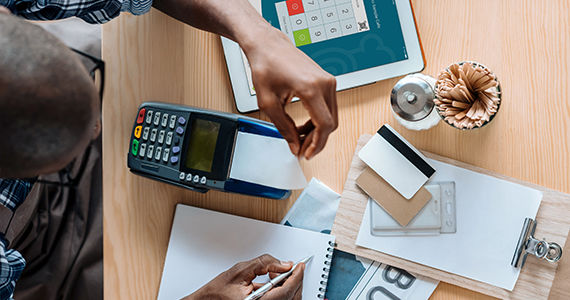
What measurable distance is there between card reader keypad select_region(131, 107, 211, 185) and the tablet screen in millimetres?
210

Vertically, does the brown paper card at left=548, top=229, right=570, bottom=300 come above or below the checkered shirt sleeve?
below

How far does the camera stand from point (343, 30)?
67cm

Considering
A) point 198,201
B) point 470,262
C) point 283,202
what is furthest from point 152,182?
point 470,262

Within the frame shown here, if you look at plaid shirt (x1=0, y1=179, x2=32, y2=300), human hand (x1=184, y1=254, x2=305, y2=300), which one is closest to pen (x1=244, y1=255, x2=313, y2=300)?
human hand (x1=184, y1=254, x2=305, y2=300)

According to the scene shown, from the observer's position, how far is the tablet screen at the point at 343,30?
665mm

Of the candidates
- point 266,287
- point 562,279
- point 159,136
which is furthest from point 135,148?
point 562,279

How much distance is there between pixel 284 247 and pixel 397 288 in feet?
0.58

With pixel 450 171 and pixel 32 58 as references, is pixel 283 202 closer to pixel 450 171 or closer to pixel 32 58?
pixel 450 171

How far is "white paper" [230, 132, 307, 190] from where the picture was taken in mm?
634

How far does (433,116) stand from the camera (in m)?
0.64

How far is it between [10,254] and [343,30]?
564mm

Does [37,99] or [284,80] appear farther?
[284,80]

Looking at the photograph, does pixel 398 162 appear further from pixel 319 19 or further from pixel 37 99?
pixel 37 99

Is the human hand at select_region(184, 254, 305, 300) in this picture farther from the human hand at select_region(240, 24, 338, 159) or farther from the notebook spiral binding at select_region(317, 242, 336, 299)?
the human hand at select_region(240, 24, 338, 159)
